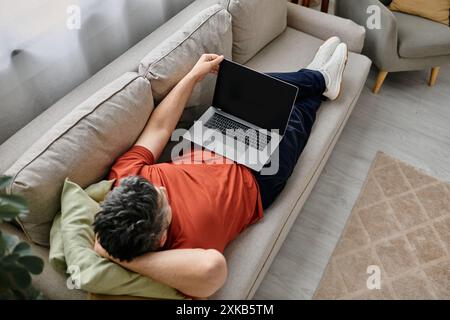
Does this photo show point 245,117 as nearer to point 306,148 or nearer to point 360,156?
point 306,148

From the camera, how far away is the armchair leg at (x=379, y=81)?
2364 millimetres

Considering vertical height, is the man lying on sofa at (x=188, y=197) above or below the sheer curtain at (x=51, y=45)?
below

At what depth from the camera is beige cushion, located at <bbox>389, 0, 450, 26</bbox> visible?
90.7 inches

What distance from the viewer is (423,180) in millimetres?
2078

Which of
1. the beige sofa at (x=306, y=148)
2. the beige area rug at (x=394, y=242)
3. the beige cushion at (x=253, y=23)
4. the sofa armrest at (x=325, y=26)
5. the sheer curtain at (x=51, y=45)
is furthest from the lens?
the sofa armrest at (x=325, y=26)

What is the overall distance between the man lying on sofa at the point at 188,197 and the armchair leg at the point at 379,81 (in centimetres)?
58

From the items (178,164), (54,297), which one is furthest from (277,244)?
(54,297)

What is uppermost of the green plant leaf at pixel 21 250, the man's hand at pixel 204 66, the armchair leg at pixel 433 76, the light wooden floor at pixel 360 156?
the green plant leaf at pixel 21 250

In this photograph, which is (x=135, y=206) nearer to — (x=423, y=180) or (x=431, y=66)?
(x=423, y=180)

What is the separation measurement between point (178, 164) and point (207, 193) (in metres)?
0.18

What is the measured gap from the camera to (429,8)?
2.32 m

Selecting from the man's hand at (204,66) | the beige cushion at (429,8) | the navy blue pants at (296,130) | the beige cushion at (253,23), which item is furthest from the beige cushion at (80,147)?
the beige cushion at (429,8)

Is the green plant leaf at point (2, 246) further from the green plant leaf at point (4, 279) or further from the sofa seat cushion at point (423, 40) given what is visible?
the sofa seat cushion at point (423, 40)

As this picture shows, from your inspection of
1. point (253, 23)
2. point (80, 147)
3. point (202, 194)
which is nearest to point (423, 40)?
point (253, 23)
